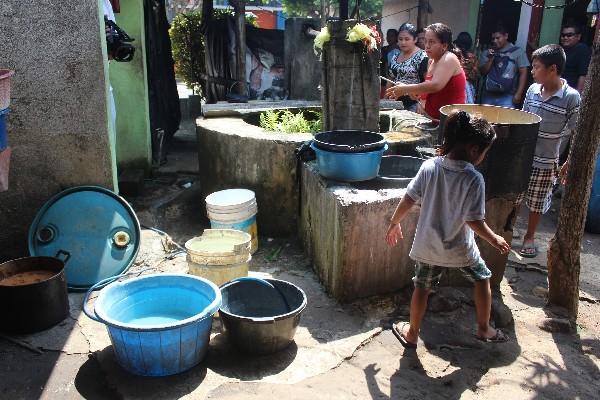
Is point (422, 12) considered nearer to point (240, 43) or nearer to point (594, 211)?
point (240, 43)

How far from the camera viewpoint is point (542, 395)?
3.44 metres

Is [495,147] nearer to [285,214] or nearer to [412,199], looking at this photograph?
[412,199]

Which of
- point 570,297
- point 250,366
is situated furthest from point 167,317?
point 570,297

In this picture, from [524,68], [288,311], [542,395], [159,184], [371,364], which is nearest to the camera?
[542,395]

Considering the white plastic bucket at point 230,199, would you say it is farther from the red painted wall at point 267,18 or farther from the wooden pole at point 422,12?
the red painted wall at point 267,18

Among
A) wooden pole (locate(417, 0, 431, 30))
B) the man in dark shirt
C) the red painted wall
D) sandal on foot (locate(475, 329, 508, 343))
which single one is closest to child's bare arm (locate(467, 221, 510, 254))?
sandal on foot (locate(475, 329, 508, 343))

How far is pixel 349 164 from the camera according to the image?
4434mm

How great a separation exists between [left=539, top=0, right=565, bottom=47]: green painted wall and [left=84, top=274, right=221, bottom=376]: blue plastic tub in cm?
882

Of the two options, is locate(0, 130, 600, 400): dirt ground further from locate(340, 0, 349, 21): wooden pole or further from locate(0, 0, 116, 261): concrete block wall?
locate(340, 0, 349, 21): wooden pole

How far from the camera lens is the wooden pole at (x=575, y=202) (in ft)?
13.0

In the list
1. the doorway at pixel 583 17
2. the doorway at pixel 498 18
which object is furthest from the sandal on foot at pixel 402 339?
the doorway at pixel 498 18

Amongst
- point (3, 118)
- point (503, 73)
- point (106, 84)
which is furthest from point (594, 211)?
point (3, 118)

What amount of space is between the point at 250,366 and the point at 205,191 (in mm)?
3077

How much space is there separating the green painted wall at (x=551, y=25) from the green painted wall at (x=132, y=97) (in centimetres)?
723
